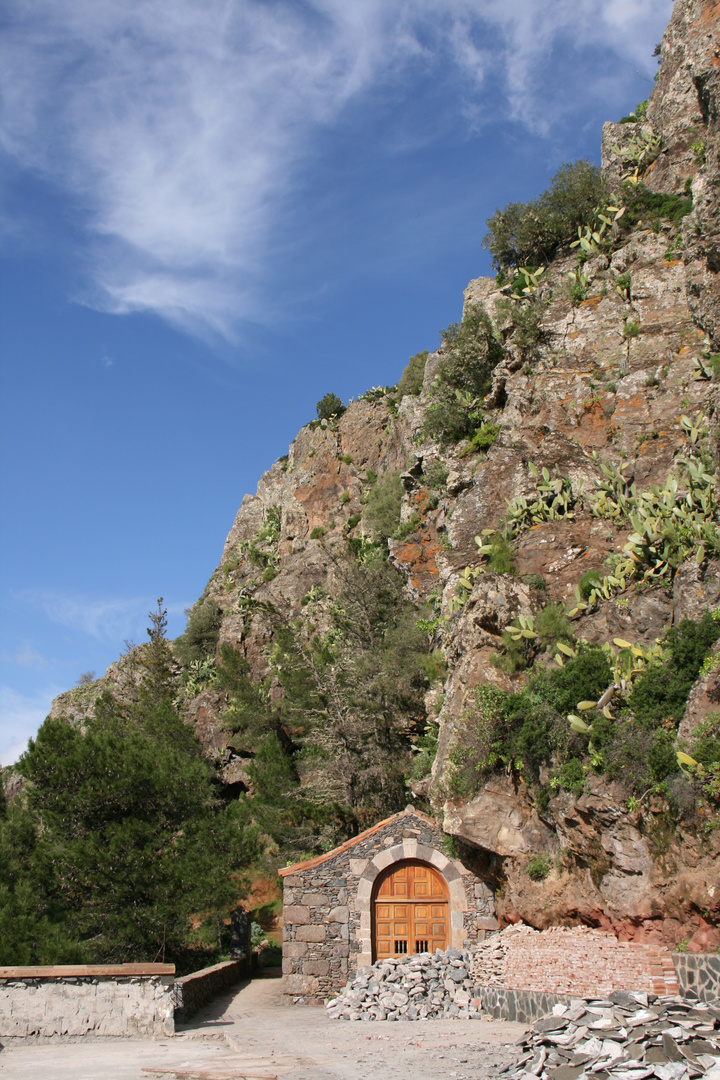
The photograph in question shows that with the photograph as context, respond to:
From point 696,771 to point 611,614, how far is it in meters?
4.52

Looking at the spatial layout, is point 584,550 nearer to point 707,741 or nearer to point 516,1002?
point 707,741

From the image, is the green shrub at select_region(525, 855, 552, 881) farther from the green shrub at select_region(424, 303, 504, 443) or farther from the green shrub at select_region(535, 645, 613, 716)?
the green shrub at select_region(424, 303, 504, 443)

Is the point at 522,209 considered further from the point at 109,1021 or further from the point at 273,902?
the point at 273,902

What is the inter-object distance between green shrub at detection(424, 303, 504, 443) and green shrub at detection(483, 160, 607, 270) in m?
2.36

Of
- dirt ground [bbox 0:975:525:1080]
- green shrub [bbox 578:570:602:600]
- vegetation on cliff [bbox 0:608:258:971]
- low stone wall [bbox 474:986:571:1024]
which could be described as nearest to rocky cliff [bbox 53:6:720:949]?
green shrub [bbox 578:570:602:600]

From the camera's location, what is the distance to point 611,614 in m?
15.3

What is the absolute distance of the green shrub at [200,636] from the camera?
4212cm

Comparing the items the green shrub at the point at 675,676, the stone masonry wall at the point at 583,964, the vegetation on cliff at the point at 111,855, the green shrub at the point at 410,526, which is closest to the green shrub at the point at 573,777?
the green shrub at the point at 675,676

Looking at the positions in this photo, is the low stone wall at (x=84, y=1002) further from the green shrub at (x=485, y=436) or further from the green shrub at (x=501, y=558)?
the green shrub at (x=485, y=436)

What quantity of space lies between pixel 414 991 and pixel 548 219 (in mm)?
21925

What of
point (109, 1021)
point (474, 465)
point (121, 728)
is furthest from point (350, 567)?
point (109, 1021)

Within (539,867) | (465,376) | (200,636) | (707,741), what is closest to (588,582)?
(707,741)

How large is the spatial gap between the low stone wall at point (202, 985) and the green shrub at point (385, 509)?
17866 mm

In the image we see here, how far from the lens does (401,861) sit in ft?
58.7
